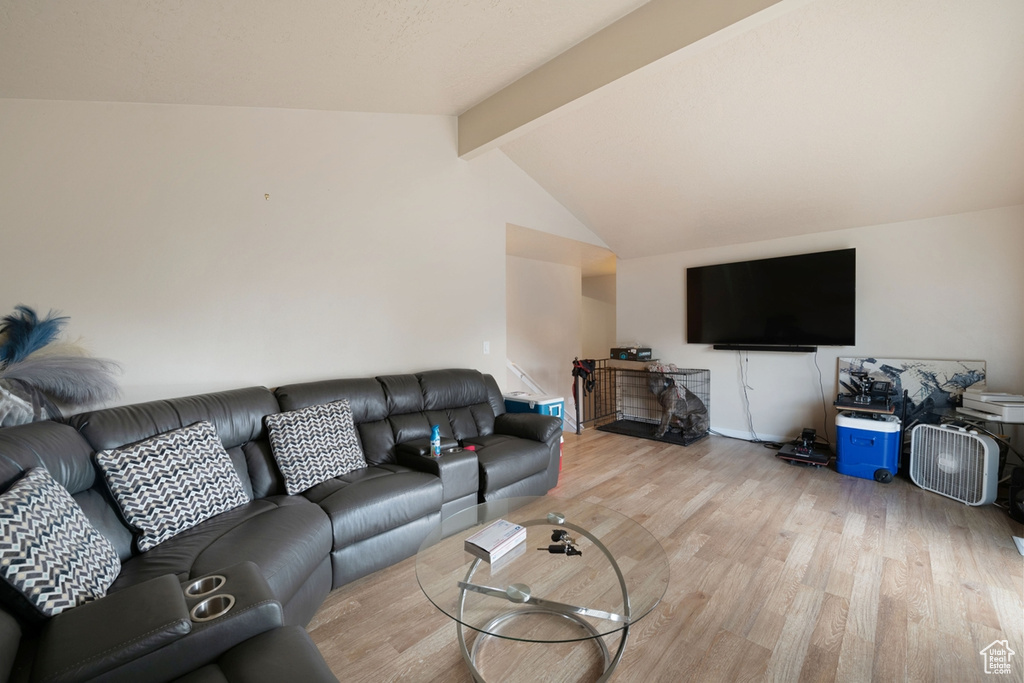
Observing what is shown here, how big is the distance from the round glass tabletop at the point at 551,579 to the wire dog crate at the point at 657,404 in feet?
10.2

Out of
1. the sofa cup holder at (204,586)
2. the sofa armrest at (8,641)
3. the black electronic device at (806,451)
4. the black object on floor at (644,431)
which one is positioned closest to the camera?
the sofa armrest at (8,641)

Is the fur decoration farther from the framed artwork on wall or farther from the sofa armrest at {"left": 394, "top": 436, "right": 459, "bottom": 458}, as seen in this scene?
the framed artwork on wall

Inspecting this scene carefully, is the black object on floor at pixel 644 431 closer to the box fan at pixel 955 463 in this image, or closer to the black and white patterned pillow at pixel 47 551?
the box fan at pixel 955 463

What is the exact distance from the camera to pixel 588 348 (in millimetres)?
8125

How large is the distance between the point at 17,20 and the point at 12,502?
1.80 meters

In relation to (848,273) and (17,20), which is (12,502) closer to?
(17,20)

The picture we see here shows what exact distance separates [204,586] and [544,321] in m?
5.45

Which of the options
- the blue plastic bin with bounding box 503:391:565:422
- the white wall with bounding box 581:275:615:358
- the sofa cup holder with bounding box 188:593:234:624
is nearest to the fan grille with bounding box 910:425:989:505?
the blue plastic bin with bounding box 503:391:565:422

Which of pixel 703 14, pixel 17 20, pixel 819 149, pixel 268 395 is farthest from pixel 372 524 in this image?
pixel 819 149

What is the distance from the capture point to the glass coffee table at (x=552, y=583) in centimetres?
146

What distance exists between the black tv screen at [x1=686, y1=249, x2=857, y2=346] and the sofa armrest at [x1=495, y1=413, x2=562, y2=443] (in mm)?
2607

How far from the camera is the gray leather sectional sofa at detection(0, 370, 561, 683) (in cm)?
101

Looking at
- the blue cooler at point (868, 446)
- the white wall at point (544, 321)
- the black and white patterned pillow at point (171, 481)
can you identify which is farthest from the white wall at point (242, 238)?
the blue cooler at point (868, 446)

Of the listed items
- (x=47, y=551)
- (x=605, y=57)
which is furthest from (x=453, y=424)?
(x=605, y=57)
